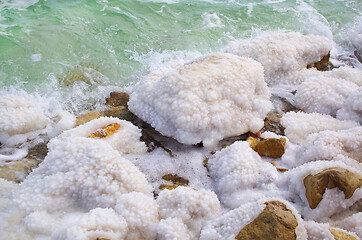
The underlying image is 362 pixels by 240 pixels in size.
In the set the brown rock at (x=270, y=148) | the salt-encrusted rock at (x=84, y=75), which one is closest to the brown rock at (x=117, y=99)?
the salt-encrusted rock at (x=84, y=75)

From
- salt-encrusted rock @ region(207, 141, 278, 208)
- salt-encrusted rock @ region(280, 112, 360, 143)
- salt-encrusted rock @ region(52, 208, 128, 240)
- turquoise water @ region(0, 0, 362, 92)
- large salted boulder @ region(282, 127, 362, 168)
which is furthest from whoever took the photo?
turquoise water @ region(0, 0, 362, 92)

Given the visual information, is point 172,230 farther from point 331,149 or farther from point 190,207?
point 331,149

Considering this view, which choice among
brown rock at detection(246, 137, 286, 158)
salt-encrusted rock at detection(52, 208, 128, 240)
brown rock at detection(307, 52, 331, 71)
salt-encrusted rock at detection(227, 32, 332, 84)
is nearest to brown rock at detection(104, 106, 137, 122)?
brown rock at detection(246, 137, 286, 158)

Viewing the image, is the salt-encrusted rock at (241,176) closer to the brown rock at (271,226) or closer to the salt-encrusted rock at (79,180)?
the brown rock at (271,226)

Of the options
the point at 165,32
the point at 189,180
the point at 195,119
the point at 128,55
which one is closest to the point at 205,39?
the point at 165,32

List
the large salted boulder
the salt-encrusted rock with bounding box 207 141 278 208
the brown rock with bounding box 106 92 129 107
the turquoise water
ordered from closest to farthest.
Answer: the salt-encrusted rock with bounding box 207 141 278 208 → the large salted boulder → the brown rock with bounding box 106 92 129 107 → the turquoise water

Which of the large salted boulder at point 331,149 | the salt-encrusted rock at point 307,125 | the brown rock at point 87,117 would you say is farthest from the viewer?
the brown rock at point 87,117

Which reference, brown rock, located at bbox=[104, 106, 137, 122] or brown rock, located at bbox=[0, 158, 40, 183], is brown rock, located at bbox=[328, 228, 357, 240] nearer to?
brown rock, located at bbox=[104, 106, 137, 122]

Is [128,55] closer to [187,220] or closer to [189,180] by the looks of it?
[189,180]
